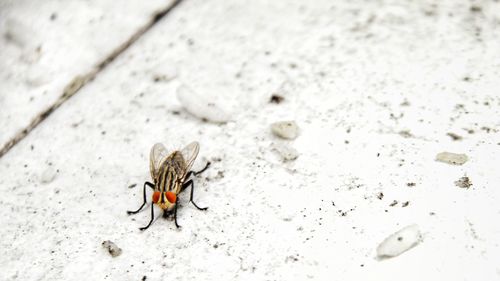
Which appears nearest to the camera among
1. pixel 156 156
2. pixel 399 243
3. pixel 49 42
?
pixel 399 243

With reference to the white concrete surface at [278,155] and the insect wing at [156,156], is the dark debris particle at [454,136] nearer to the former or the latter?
the white concrete surface at [278,155]

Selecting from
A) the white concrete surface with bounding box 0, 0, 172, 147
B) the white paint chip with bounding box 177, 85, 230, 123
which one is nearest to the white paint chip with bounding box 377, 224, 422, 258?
the white paint chip with bounding box 177, 85, 230, 123

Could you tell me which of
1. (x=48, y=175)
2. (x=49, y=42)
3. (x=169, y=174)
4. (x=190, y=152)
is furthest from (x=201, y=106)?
(x=49, y=42)

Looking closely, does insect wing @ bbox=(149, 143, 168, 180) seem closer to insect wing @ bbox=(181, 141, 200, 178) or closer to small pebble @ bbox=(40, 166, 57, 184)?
insect wing @ bbox=(181, 141, 200, 178)

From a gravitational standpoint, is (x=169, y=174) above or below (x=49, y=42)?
below

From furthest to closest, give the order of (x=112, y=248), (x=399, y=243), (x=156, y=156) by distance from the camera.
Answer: (x=156, y=156) < (x=112, y=248) < (x=399, y=243)

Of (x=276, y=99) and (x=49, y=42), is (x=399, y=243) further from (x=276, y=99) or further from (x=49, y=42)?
(x=49, y=42)
